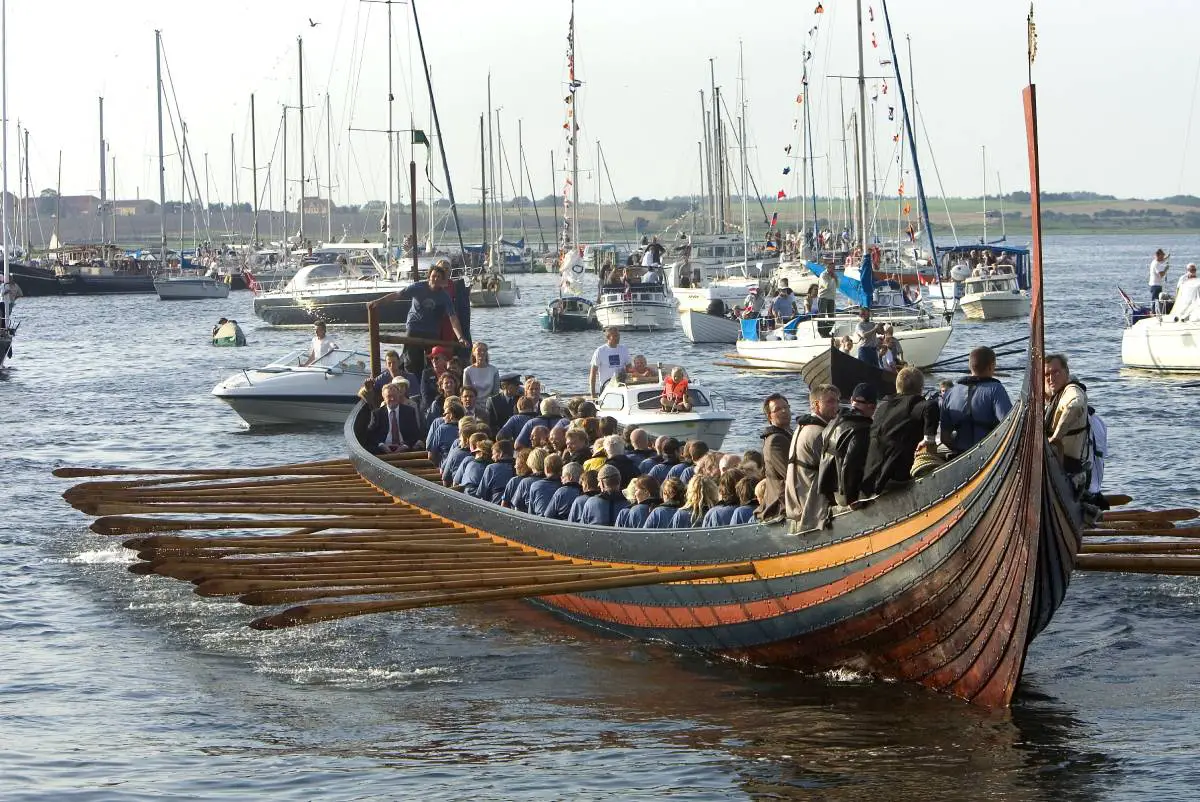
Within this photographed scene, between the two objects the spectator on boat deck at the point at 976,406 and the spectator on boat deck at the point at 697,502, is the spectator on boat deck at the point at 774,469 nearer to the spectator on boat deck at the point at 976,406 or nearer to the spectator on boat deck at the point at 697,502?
the spectator on boat deck at the point at 697,502

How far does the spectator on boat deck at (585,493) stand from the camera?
604 inches

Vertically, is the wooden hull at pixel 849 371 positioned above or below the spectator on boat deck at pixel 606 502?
above

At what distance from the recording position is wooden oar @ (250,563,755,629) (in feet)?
41.5

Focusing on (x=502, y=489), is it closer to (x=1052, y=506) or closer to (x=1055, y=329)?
(x=1052, y=506)

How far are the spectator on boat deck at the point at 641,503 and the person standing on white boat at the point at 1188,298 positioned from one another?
2437cm

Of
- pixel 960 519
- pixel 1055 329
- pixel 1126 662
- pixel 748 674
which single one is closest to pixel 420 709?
pixel 748 674

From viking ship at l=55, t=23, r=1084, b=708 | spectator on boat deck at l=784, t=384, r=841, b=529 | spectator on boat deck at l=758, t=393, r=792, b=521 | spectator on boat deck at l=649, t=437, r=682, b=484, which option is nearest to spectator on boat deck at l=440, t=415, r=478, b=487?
viking ship at l=55, t=23, r=1084, b=708

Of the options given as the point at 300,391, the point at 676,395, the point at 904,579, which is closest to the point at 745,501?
the point at 904,579

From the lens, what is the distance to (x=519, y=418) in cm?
1978

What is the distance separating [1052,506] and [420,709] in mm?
5573

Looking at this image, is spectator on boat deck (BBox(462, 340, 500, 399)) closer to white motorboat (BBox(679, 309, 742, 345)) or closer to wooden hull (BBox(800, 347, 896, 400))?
wooden hull (BBox(800, 347, 896, 400))

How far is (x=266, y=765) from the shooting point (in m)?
12.1

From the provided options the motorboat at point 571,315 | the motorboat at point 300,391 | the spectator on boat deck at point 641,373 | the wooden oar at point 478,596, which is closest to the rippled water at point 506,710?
the wooden oar at point 478,596

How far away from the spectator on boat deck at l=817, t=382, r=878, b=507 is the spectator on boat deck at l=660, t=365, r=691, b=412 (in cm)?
1403
